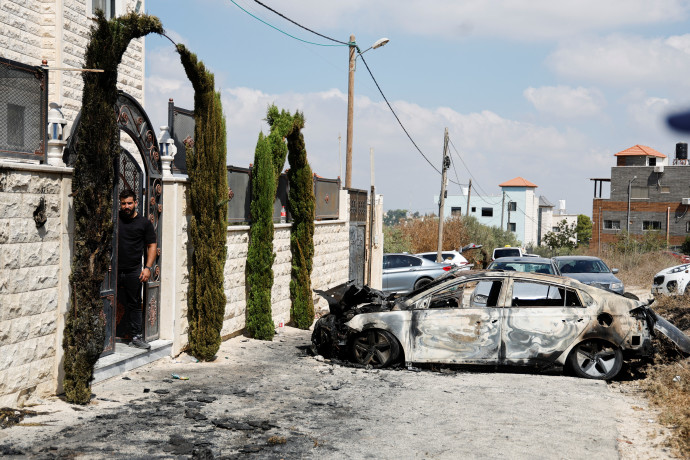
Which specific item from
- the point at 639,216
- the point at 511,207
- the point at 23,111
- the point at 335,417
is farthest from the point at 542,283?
the point at 511,207

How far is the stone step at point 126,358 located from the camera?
8.52 meters

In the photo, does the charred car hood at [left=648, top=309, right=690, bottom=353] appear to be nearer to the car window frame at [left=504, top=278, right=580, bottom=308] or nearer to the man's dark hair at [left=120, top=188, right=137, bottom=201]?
the car window frame at [left=504, top=278, right=580, bottom=308]

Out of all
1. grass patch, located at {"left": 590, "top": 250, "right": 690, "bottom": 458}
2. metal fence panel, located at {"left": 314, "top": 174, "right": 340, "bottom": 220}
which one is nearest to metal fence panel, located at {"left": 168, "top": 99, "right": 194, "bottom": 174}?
metal fence panel, located at {"left": 314, "top": 174, "right": 340, "bottom": 220}

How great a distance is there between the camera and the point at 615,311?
33.4 feet

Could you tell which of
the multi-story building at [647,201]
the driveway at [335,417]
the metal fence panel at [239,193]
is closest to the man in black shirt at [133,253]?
the driveway at [335,417]

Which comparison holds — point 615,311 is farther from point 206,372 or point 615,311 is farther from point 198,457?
point 198,457

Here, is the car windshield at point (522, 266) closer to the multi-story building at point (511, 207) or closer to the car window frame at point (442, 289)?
the car window frame at point (442, 289)

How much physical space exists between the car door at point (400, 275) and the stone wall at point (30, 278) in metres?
16.7

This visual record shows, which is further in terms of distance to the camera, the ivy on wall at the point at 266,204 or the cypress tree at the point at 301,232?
the cypress tree at the point at 301,232

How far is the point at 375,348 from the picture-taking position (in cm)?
1056

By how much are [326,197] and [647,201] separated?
2469 inches

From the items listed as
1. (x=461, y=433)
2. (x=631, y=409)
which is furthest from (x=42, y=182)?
(x=631, y=409)

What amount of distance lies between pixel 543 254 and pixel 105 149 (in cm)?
5706

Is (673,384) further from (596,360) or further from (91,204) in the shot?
(91,204)
